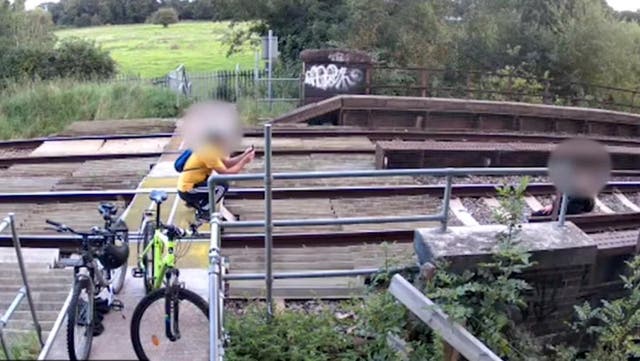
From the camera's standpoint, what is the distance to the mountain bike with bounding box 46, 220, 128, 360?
193 inches

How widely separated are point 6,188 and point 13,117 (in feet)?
26.0

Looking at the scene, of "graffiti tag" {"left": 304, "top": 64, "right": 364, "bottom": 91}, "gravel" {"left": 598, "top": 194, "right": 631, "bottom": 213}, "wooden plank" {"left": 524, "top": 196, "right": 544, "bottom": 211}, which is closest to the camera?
"wooden plank" {"left": 524, "top": 196, "right": 544, "bottom": 211}

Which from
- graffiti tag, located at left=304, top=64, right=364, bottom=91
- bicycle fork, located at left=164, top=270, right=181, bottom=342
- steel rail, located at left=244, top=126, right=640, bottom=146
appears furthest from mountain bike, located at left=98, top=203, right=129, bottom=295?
graffiti tag, located at left=304, top=64, right=364, bottom=91

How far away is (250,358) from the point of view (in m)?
5.66

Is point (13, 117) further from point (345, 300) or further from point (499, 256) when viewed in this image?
point (499, 256)

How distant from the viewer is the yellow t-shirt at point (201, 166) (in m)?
7.01

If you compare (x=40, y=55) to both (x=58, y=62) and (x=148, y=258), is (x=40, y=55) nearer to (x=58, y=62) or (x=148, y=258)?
(x=58, y=62)

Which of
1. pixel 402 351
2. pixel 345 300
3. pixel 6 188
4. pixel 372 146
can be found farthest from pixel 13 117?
pixel 402 351

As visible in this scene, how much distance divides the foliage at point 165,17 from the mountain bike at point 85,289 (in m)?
29.5

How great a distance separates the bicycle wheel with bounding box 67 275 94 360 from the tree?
29.9 meters

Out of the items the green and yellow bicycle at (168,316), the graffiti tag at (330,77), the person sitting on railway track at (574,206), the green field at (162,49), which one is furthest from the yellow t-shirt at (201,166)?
the green field at (162,49)

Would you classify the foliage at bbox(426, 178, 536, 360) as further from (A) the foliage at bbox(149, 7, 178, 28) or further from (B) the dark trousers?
(A) the foliage at bbox(149, 7, 178, 28)

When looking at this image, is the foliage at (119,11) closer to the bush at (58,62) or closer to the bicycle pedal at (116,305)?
the bush at (58,62)

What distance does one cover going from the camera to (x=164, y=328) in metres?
5.31
